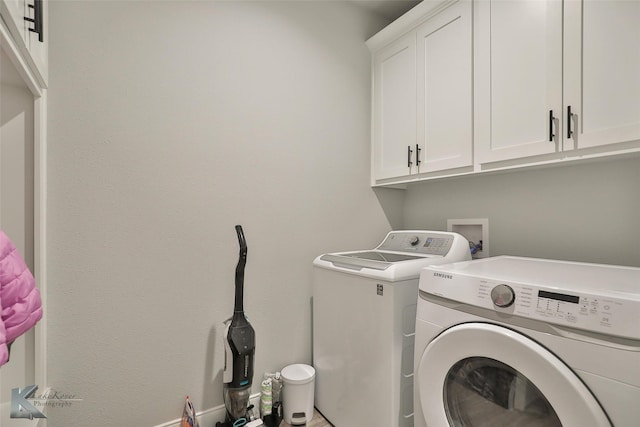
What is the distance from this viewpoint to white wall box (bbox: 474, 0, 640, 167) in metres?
1.06

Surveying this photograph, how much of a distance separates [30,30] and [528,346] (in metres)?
1.76

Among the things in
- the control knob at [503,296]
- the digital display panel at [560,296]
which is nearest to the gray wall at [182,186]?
the control knob at [503,296]

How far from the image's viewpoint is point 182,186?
1.50 meters

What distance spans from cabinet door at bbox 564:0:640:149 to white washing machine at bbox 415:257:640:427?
1.67ft

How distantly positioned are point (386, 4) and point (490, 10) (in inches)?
33.2

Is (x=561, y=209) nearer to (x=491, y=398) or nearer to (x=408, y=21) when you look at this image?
(x=491, y=398)

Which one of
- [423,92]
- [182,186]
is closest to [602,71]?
[423,92]

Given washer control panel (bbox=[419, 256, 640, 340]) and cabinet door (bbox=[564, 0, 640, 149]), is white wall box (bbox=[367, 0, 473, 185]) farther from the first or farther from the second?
washer control panel (bbox=[419, 256, 640, 340])

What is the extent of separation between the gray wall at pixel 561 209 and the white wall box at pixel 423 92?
0.35 metres

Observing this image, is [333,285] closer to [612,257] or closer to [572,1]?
[612,257]

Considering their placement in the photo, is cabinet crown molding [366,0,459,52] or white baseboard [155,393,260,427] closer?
white baseboard [155,393,260,427]

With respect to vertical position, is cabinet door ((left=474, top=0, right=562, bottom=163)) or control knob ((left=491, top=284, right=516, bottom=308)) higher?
cabinet door ((left=474, top=0, right=562, bottom=163))

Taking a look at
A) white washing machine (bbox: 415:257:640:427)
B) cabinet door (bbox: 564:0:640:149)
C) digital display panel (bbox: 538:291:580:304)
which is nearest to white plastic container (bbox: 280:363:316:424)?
white washing machine (bbox: 415:257:640:427)

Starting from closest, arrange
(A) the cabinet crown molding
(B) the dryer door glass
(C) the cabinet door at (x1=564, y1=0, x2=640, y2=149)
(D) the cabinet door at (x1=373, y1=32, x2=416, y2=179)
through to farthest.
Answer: (B) the dryer door glass
(C) the cabinet door at (x1=564, y1=0, x2=640, y2=149)
(A) the cabinet crown molding
(D) the cabinet door at (x1=373, y1=32, x2=416, y2=179)
